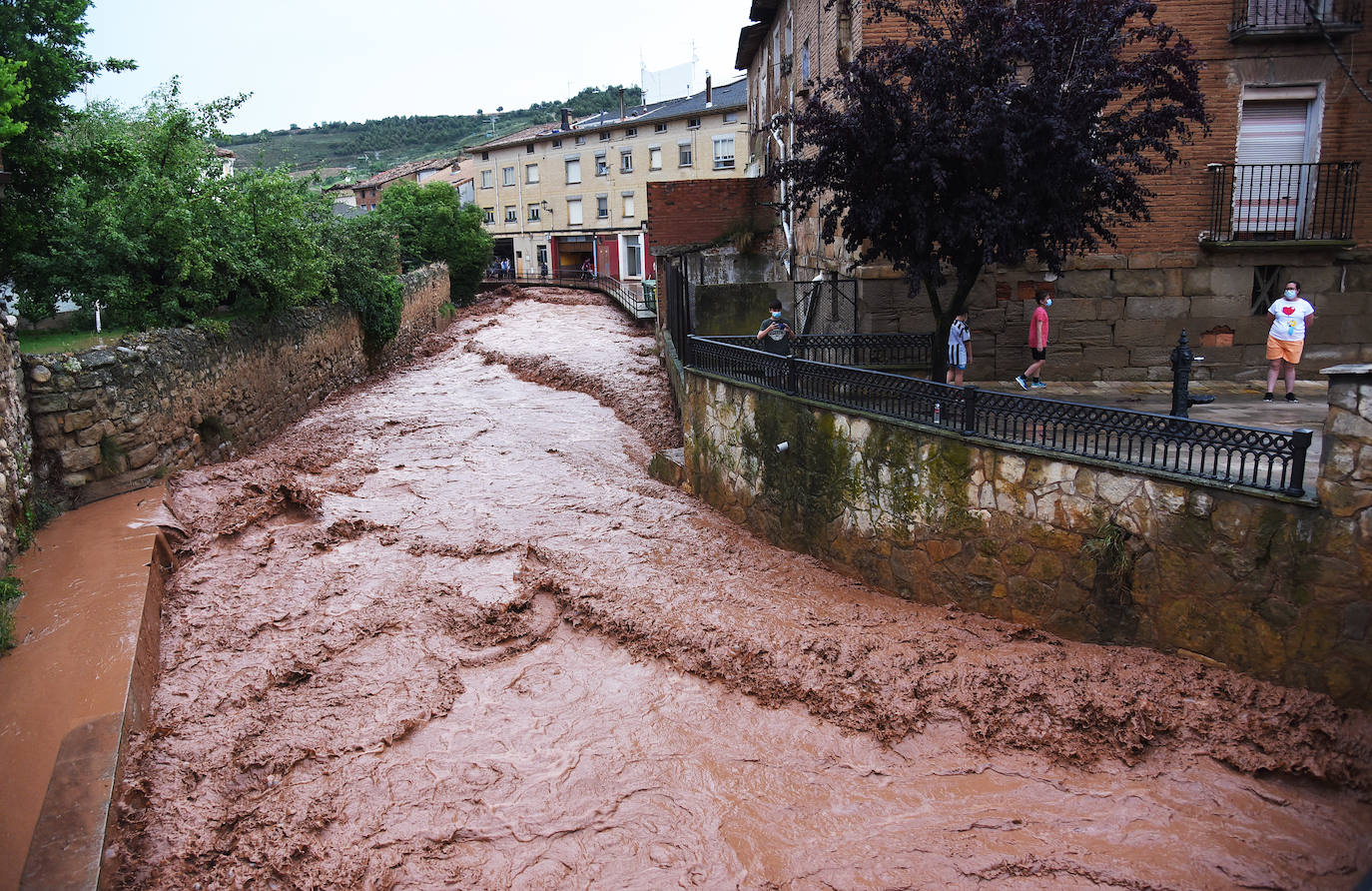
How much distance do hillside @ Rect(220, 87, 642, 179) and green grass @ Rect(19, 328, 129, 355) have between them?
257 ft

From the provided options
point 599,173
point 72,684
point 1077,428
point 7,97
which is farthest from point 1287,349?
point 599,173

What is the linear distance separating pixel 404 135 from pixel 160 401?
106m

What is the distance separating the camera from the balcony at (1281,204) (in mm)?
11875

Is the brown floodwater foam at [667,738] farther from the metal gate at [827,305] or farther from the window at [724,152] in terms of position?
the window at [724,152]

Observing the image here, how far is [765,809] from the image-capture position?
6250 millimetres

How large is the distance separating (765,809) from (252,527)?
24.0 feet

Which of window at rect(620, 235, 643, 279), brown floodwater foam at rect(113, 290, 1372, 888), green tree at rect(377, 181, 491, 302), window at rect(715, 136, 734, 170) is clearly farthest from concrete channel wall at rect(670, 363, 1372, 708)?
window at rect(620, 235, 643, 279)

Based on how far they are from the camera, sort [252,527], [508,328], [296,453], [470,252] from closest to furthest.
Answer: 1. [252,527]
2. [296,453]
3. [508,328]
4. [470,252]

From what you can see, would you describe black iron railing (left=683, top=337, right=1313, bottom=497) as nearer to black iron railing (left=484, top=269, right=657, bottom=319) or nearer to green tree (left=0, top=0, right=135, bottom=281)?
green tree (left=0, top=0, right=135, bottom=281)

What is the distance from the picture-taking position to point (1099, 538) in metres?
7.47

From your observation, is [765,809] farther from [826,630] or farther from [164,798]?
[164,798]

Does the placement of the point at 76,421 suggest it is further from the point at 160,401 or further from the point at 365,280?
the point at 365,280

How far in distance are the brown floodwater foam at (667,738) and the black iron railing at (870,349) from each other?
2.88 metres

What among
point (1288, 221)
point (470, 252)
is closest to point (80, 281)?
point (1288, 221)
